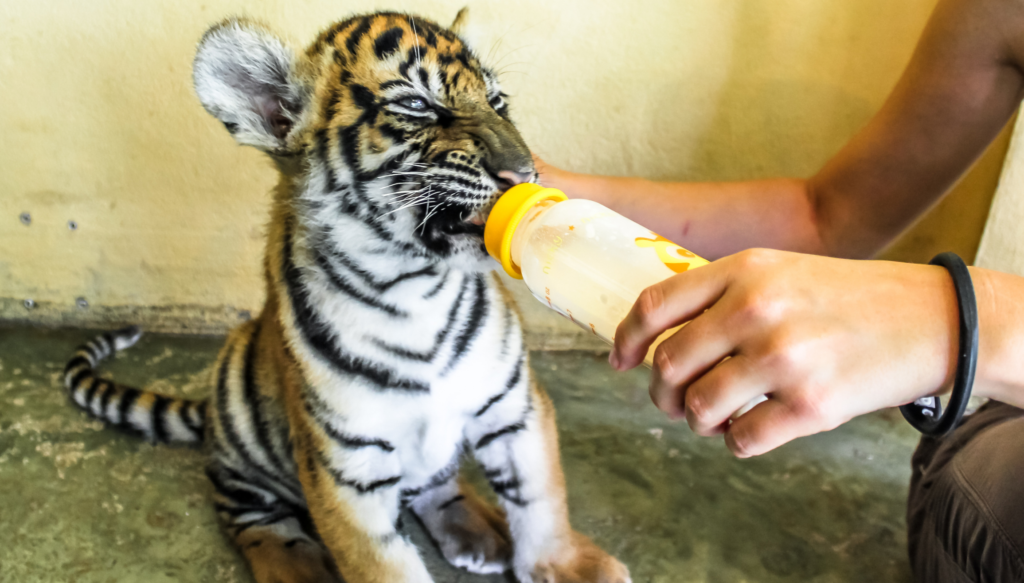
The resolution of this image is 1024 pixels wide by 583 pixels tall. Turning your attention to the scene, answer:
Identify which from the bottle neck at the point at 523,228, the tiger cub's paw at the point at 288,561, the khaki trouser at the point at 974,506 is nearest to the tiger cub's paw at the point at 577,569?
the tiger cub's paw at the point at 288,561

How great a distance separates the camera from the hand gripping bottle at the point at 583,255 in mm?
698

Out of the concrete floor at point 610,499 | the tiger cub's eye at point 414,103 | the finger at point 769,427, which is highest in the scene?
the tiger cub's eye at point 414,103

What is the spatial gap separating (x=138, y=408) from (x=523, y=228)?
3.70 ft

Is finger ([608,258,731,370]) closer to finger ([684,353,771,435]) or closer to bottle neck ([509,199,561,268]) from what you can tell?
finger ([684,353,771,435])

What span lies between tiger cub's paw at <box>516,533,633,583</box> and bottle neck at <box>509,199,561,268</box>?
1.98ft

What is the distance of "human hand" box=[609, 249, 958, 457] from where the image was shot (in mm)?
554

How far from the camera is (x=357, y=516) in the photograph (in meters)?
0.99

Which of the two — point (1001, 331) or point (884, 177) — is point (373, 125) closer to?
point (1001, 331)

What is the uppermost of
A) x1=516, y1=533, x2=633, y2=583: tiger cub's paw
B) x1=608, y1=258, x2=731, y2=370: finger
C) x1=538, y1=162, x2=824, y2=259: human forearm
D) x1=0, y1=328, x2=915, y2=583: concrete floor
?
x1=608, y1=258, x2=731, y2=370: finger

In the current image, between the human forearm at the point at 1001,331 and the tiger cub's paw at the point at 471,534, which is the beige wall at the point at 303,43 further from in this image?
the human forearm at the point at 1001,331

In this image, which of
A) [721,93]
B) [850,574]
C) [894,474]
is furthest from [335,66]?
[894,474]

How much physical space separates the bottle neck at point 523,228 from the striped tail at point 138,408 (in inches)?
39.2

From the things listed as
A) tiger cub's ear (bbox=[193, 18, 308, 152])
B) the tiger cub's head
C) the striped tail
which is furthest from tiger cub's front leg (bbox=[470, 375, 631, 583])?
the striped tail

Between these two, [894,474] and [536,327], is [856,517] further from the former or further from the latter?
[536,327]
